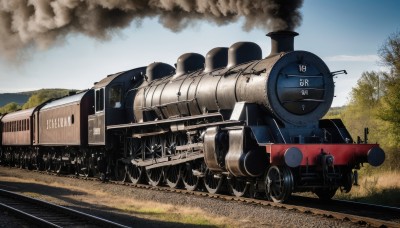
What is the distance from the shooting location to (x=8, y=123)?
32406 millimetres

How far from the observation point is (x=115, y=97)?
1811 cm

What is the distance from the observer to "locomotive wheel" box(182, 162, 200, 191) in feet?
46.0

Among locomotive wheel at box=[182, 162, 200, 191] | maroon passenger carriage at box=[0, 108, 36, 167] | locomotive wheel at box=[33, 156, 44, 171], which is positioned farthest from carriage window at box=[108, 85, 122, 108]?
maroon passenger carriage at box=[0, 108, 36, 167]

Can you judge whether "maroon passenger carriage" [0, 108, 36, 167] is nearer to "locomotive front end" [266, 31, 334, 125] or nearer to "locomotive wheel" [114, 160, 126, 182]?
"locomotive wheel" [114, 160, 126, 182]

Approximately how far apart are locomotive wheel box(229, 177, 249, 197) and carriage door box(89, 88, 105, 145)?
258 inches

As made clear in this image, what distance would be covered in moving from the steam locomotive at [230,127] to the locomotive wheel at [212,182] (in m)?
0.04

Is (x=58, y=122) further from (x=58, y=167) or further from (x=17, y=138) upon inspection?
(x=17, y=138)

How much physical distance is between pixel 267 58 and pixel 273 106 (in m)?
1.32

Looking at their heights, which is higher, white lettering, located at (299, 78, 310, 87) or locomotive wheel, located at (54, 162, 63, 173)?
white lettering, located at (299, 78, 310, 87)

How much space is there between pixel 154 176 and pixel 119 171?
2707 millimetres

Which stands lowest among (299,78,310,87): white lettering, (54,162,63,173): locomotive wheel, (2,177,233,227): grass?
(2,177,233,227): grass

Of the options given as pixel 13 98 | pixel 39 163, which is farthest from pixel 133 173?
pixel 13 98

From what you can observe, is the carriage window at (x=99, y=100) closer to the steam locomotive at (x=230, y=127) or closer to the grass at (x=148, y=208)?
the steam locomotive at (x=230, y=127)

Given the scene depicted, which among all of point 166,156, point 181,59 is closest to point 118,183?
point 166,156
